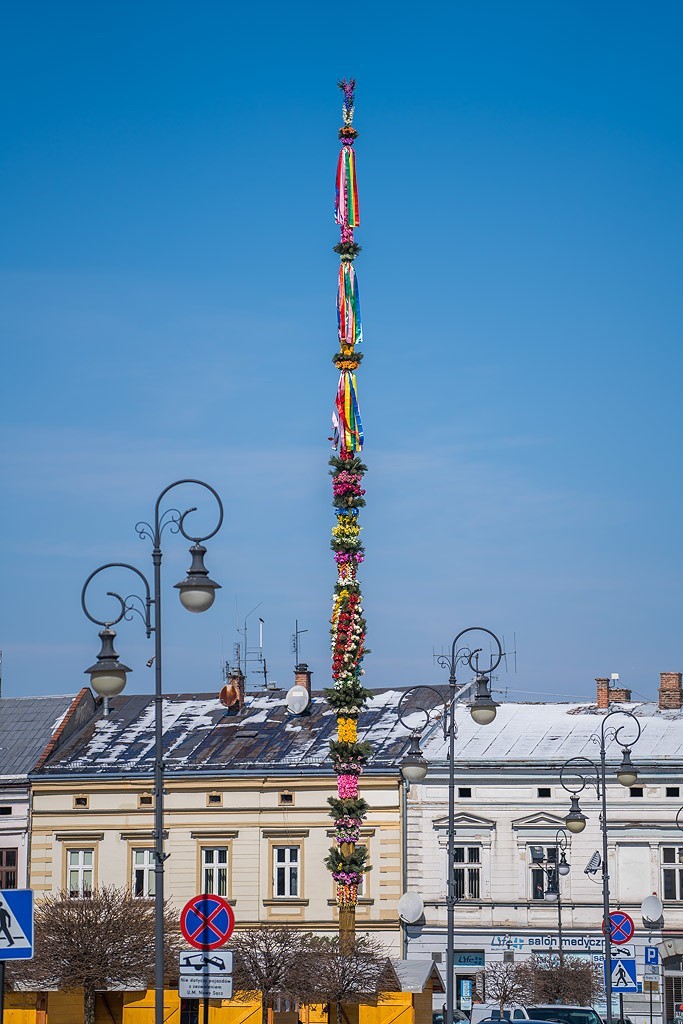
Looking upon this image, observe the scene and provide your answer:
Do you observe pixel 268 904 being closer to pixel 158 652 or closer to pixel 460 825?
pixel 460 825

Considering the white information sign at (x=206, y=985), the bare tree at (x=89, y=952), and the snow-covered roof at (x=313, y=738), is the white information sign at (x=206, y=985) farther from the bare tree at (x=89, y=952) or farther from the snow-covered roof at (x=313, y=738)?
the snow-covered roof at (x=313, y=738)

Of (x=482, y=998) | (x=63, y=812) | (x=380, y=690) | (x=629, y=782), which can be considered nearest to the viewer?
(x=629, y=782)

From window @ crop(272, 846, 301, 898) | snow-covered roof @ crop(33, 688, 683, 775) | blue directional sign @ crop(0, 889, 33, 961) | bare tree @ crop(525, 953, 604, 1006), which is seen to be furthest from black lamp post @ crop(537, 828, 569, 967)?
blue directional sign @ crop(0, 889, 33, 961)

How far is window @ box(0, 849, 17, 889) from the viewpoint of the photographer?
178 feet

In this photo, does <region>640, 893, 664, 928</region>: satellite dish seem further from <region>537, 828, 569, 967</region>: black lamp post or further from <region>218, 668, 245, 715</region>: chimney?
<region>218, 668, 245, 715</region>: chimney

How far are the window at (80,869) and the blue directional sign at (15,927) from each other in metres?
41.2

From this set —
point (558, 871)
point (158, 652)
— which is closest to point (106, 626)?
point (158, 652)

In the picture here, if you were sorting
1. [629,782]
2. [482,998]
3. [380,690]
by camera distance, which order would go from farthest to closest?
[380,690], [482,998], [629,782]

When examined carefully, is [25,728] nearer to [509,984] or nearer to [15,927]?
[509,984]

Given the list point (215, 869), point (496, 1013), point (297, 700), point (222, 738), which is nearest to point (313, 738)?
point (297, 700)

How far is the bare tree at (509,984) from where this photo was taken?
46.1 meters

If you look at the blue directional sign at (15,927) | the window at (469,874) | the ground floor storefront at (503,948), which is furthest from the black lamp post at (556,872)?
the blue directional sign at (15,927)

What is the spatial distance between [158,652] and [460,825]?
35108mm

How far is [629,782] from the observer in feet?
113
